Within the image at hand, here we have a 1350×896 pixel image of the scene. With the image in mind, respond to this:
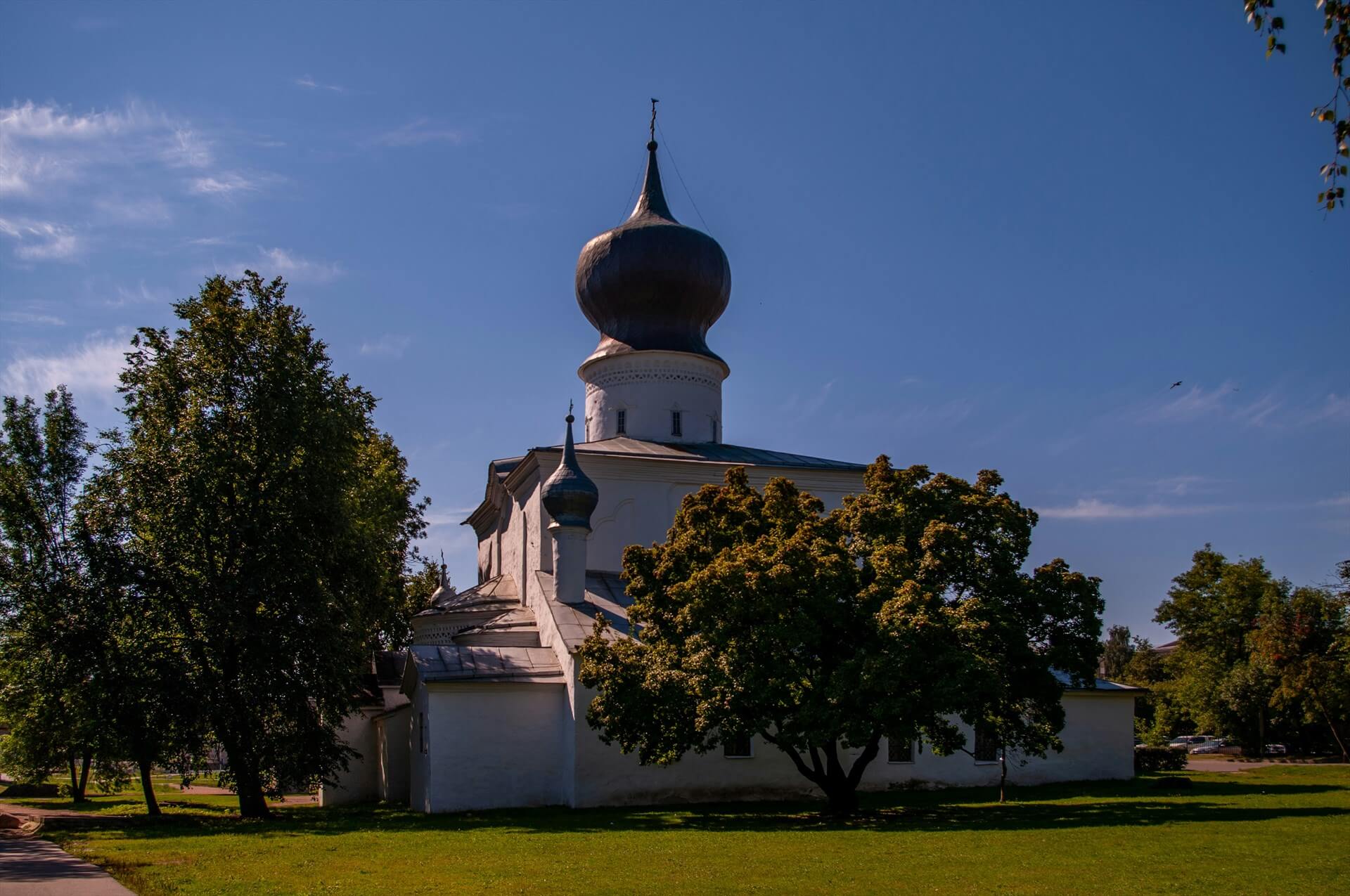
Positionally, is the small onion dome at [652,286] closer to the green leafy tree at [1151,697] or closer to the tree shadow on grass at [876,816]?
the tree shadow on grass at [876,816]

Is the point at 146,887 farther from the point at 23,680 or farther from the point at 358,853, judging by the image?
the point at 23,680


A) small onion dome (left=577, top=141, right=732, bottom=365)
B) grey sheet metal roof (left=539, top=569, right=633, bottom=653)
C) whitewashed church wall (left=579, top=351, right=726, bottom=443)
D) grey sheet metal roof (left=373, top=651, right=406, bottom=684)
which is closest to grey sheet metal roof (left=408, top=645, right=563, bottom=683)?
grey sheet metal roof (left=539, top=569, right=633, bottom=653)

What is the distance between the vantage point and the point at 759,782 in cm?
2170

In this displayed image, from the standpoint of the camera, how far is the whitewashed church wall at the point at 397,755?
2570cm

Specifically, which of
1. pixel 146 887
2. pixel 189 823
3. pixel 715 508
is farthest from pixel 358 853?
pixel 715 508

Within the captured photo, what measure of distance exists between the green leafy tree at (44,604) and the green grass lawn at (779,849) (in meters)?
2.93

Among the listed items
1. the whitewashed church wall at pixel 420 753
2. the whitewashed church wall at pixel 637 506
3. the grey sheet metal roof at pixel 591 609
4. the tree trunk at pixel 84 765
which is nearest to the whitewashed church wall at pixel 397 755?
the whitewashed church wall at pixel 420 753

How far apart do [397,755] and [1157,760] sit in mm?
19521

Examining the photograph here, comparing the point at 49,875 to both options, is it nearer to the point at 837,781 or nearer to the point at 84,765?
the point at 837,781

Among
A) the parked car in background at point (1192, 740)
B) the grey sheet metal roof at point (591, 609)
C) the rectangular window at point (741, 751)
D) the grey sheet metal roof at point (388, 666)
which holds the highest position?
the grey sheet metal roof at point (591, 609)

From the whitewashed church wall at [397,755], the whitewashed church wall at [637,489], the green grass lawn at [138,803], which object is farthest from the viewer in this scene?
the whitewashed church wall at [637,489]

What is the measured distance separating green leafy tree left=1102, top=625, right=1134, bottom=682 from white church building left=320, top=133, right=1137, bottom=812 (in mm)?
45961

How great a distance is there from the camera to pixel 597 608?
23.4 metres

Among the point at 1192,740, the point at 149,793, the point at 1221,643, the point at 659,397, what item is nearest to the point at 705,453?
the point at 659,397
